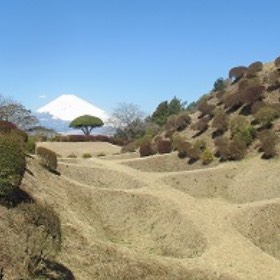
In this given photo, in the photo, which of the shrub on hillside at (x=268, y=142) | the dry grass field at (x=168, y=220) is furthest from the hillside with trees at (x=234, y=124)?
the dry grass field at (x=168, y=220)

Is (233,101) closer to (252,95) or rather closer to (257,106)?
(252,95)

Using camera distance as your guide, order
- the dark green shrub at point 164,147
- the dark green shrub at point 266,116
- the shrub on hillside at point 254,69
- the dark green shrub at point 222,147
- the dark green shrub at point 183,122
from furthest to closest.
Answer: the shrub on hillside at point 254,69 < the dark green shrub at point 183,122 < the dark green shrub at point 164,147 < the dark green shrub at point 266,116 < the dark green shrub at point 222,147

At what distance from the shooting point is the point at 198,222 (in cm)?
2631

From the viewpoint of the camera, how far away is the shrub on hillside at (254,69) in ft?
183

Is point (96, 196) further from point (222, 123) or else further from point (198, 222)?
point (222, 123)

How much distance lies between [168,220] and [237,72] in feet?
116

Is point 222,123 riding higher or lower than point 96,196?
higher

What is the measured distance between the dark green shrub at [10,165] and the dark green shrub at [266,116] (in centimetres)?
2712

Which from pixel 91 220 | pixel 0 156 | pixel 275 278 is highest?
pixel 0 156

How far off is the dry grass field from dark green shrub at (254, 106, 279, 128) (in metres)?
6.16

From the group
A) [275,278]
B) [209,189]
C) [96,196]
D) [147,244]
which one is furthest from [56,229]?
[209,189]

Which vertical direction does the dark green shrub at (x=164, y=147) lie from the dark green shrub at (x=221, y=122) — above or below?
below

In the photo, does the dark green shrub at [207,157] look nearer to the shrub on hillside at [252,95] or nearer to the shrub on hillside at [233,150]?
the shrub on hillside at [233,150]

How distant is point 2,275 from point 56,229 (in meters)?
2.80
